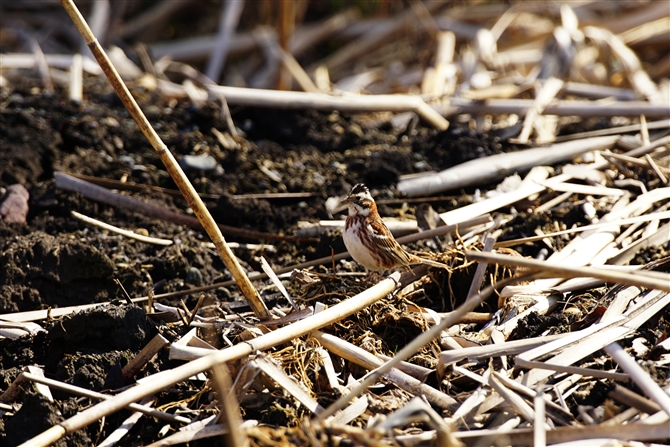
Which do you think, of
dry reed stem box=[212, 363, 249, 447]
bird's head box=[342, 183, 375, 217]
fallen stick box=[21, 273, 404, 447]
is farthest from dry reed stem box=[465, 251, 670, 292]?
bird's head box=[342, 183, 375, 217]

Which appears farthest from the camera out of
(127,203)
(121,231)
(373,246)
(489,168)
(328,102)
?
(328,102)

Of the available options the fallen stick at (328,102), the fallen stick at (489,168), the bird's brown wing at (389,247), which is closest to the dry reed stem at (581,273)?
the bird's brown wing at (389,247)

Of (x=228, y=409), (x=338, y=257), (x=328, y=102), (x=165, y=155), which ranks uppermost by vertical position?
(x=165, y=155)

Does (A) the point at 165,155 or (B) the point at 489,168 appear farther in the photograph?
(B) the point at 489,168

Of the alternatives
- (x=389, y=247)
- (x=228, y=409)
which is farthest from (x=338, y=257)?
(x=228, y=409)

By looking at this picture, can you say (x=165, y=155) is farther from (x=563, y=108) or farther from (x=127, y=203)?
(x=563, y=108)

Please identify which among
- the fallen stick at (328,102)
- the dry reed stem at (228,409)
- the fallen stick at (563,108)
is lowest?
the dry reed stem at (228,409)

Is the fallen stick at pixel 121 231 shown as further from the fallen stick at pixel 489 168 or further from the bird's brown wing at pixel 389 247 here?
the fallen stick at pixel 489 168
